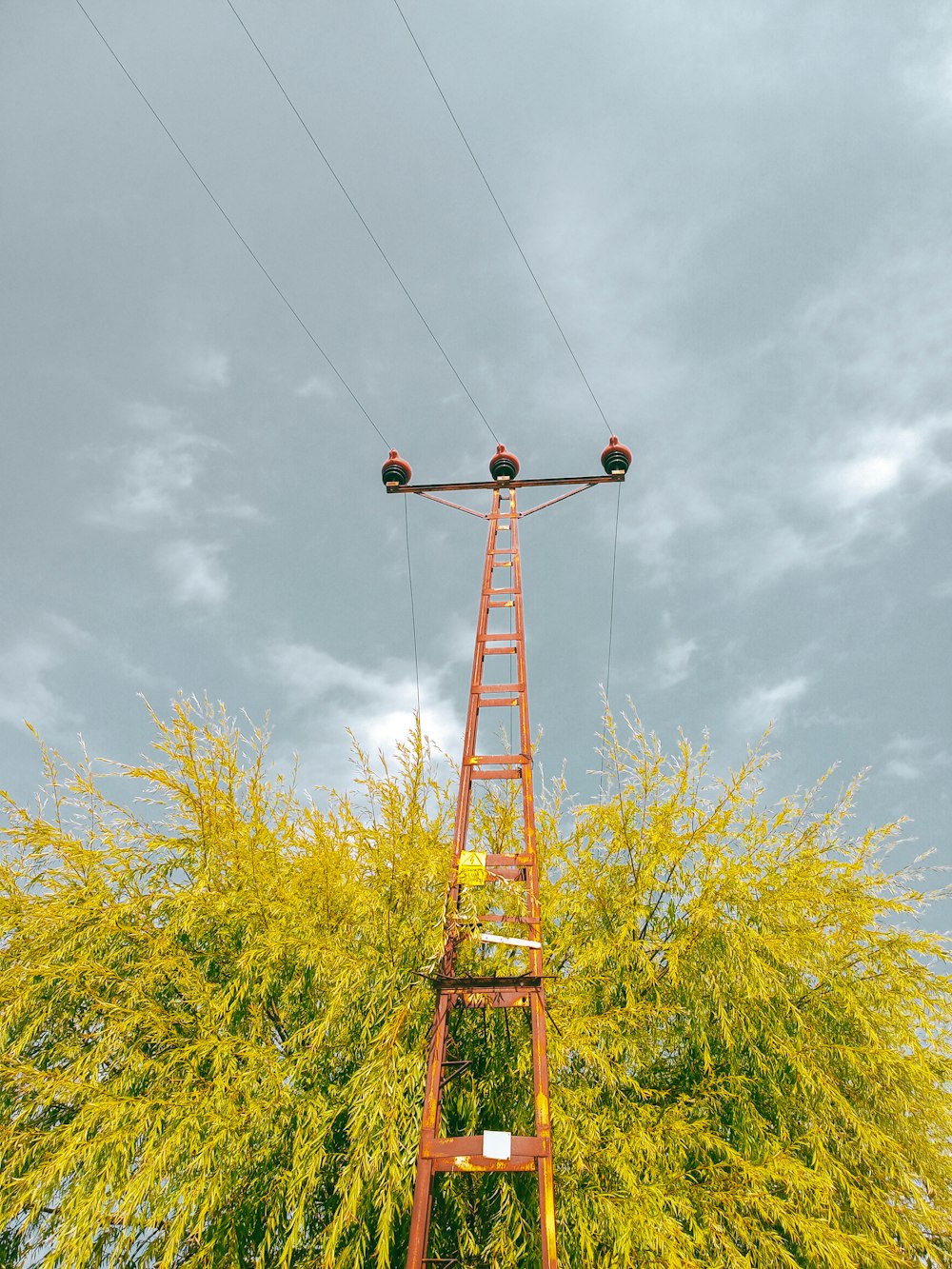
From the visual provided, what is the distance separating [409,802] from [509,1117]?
2.34 metres

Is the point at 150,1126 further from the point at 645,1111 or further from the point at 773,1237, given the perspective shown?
the point at 773,1237

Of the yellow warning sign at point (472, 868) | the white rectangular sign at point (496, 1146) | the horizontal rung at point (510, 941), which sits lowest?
the white rectangular sign at point (496, 1146)

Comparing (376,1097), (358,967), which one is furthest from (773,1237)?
(358,967)

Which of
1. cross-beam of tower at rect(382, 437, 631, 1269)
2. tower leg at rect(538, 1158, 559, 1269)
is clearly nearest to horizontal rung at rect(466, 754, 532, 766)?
cross-beam of tower at rect(382, 437, 631, 1269)

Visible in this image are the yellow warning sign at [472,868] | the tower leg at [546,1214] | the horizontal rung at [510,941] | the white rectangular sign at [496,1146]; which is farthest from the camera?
the yellow warning sign at [472,868]

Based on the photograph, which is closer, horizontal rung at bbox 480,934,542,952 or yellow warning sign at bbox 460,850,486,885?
horizontal rung at bbox 480,934,542,952

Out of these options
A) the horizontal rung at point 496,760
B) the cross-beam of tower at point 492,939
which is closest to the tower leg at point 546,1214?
the cross-beam of tower at point 492,939

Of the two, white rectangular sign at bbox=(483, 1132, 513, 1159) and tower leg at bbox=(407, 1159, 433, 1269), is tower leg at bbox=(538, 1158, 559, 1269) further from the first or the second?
tower leg at bbox=(407, 1159, 433, 1269)

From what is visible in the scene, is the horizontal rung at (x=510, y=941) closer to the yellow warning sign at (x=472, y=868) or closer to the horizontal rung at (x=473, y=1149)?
the yellow warning sign at (x=472, y=868)

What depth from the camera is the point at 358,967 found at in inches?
184

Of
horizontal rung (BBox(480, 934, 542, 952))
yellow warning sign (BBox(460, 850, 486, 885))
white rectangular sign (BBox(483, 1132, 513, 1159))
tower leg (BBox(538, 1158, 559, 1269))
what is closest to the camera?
tower leg (BBox(538, 1158, 559, 1269))

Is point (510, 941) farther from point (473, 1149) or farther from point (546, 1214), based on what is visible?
point (546, 1214)

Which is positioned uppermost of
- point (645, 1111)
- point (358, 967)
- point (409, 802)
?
point (409, 802)

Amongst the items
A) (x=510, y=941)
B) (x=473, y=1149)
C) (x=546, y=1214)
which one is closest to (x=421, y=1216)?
(x=473, y=1149)
